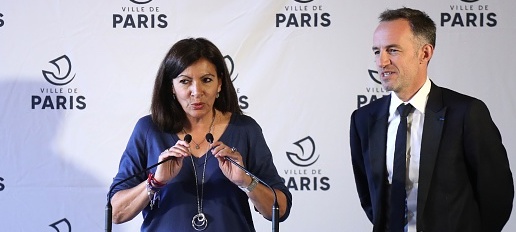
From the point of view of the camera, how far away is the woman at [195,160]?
2143 millimetres

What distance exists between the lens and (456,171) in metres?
2.11

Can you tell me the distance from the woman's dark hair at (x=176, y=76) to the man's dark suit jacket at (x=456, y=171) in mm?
463

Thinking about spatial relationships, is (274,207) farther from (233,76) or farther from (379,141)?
(233,76)

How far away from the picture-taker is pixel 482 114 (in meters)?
2.13

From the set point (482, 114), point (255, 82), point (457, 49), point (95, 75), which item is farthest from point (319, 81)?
point (482, 114)

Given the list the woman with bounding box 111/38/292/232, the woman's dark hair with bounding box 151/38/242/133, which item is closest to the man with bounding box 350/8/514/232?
the woman with bounding box 111/38/292/232

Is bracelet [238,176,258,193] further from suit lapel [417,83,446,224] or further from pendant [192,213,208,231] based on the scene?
suit lapel [417,83,446,224]

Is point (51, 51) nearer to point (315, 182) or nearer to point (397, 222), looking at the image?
point (315, 182)

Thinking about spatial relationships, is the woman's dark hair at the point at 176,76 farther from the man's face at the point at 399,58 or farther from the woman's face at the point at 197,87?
the man's face at the point at 399,58

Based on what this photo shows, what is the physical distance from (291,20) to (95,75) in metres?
0.87

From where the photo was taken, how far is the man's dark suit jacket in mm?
2096

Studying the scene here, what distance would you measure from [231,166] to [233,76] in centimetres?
133

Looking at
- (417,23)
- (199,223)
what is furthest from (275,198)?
(417,23)

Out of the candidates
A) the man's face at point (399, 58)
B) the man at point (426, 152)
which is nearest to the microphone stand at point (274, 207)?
the man at point (426, 152)
